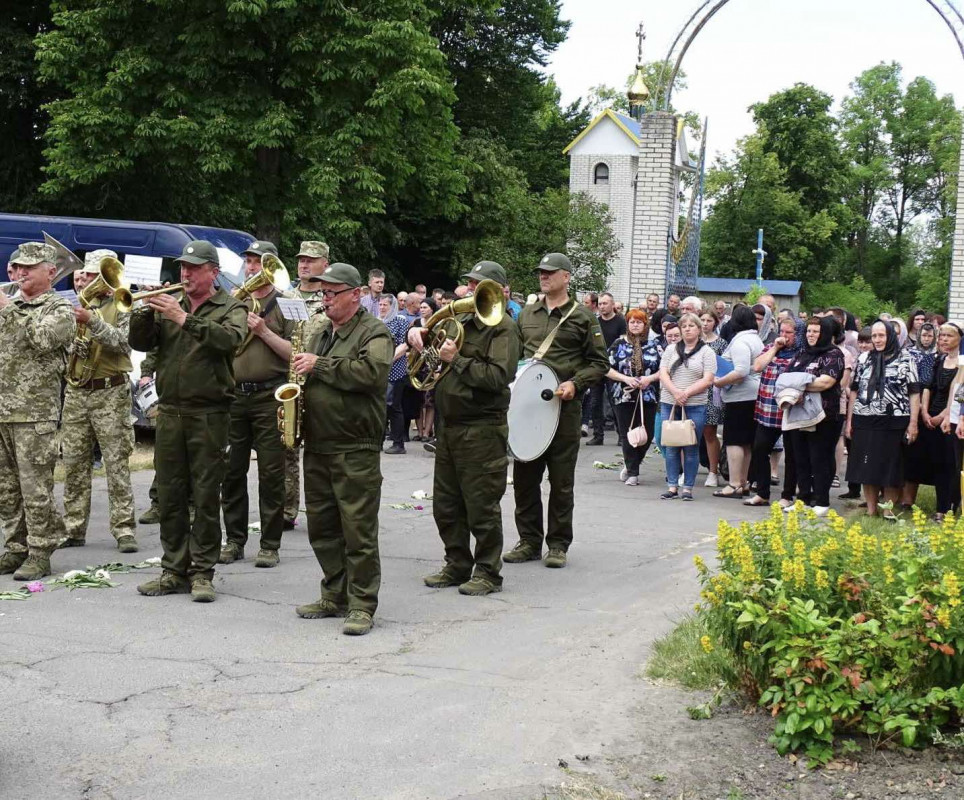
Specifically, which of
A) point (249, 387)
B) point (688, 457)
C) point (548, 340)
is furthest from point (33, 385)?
point (688, 457)

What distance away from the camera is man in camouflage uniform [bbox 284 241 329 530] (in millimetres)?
8812

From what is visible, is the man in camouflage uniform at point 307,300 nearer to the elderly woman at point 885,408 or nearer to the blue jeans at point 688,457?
the blue jeans at point 688,457

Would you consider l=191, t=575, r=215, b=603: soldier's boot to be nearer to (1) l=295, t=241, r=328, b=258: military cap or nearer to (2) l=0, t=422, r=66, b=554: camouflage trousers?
(2) l=0, t=422, r=66, b=554: camouflage trousers

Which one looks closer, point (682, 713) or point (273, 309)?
point (682, 713)

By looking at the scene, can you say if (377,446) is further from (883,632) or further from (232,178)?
(232,178)

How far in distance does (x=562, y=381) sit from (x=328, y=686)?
146 inches

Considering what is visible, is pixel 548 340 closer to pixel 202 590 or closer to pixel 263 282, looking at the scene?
pixel 263 282

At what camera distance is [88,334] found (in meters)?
8.49

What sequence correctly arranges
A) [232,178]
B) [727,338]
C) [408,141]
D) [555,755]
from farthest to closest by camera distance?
[408,141] < [232,178] < [727,338] < [555,755]

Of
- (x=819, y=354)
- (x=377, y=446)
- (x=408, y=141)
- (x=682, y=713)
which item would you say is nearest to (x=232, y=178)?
(x=408, y=141)

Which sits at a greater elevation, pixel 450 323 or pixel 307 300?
pixel 307 300

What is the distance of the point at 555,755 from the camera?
5238 mm

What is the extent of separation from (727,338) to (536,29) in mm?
32955

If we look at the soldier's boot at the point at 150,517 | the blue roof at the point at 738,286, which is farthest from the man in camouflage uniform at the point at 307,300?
the blue roof at the point at 738,286
